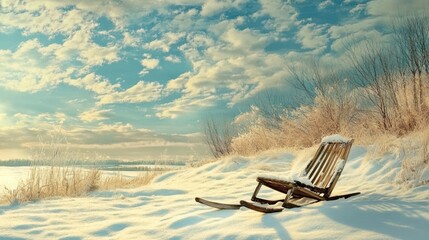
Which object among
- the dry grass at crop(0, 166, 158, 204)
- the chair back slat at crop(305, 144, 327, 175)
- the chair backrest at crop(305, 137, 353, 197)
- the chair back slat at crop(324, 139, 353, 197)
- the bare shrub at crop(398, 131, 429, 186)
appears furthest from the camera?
the dry grass at crop(0, 166, 158, 204)

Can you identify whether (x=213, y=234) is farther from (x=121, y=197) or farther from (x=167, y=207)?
(x=121, y=197)

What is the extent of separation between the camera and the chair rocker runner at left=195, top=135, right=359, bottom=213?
15.3ft

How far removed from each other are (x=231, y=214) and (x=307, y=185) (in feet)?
2.87

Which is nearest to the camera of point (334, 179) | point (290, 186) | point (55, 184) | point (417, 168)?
point (290, 186)

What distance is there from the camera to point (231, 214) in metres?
4.97

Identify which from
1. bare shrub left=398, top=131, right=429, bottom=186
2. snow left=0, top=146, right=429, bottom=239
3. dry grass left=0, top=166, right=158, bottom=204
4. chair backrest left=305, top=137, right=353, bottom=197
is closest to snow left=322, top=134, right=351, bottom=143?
chair backrest left=305, top=137, right=353, bottom=197

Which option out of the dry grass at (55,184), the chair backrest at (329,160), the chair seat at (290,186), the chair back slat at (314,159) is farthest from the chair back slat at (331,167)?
the dry grass at (55,184)

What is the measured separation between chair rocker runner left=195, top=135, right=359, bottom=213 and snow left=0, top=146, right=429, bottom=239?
122 mm

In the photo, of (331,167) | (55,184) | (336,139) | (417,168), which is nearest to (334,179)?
(331,167)

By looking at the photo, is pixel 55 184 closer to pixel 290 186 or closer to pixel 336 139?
pixel 290 186

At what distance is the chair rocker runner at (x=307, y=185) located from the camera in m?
4.67

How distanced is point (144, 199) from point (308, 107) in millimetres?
5879

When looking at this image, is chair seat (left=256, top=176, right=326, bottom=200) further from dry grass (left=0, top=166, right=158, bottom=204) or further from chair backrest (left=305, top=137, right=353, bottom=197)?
dry grass (left=0, top=166, right=158, bottom=204)

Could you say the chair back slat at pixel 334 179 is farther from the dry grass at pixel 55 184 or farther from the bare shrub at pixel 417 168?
the dry grass at pixel 55 184
